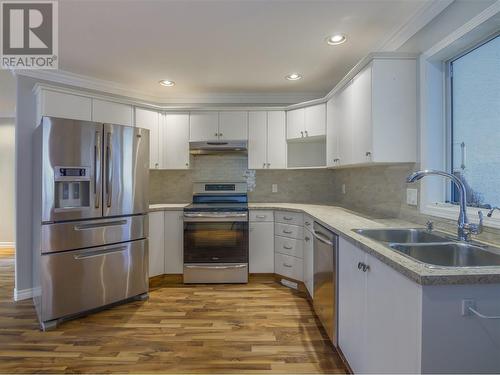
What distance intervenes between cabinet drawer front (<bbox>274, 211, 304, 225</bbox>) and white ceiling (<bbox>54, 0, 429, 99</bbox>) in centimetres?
159

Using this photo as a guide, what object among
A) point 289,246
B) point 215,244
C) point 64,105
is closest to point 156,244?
point 215,244

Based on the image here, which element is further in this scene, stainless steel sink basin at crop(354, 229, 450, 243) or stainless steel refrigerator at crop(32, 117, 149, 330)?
stainless steel refrigerator at crop(32, 117, 149, 330)

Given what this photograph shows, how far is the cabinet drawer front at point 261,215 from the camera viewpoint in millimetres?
3207

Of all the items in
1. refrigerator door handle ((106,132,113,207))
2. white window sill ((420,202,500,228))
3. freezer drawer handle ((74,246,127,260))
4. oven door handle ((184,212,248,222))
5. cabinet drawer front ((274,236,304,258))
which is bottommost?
cabinet drawer front ((274,236,304,258))

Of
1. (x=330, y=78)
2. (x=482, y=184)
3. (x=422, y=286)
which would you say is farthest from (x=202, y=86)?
(x=422, y=286)

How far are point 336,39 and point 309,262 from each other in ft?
6.68

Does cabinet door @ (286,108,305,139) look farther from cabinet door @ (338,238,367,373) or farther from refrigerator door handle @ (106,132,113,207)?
refrigerator door handle @ (106,132,113,207)

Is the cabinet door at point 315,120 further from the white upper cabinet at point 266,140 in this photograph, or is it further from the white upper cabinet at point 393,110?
the white upper cabinet at point 393,110

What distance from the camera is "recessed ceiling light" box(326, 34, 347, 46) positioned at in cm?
221

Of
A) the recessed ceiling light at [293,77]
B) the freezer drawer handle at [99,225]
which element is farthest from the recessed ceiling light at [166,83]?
the freezer drawer handle at [99,225]

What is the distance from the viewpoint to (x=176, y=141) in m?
3.49

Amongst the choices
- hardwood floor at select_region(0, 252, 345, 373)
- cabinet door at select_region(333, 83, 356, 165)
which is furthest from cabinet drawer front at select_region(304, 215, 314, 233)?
hardwood floor at select_region(0, 252, 345, 373)

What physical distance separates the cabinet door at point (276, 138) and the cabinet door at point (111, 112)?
1.72m

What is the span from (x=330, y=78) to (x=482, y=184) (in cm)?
205
